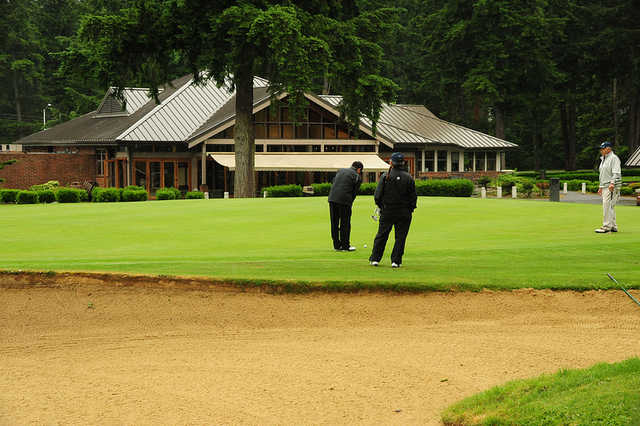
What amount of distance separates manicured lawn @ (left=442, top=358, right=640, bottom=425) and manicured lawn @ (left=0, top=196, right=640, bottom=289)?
3.76m

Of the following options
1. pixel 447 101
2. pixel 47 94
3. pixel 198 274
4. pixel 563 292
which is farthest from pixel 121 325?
pixel 47 94

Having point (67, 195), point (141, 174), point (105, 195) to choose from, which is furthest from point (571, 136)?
point (67, 195)

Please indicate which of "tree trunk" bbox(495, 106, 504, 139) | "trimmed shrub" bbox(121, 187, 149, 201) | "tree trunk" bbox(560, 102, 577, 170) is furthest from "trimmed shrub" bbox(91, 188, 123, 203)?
"tree trunk" bbox(560, 102, 577, 170)

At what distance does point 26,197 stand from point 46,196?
981mm

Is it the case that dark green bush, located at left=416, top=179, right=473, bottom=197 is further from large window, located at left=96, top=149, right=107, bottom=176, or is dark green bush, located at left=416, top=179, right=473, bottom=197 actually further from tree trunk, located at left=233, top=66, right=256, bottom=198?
large window, located at left=96, top=149, right=107, bottom=176

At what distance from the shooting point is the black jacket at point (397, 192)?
38.1ft

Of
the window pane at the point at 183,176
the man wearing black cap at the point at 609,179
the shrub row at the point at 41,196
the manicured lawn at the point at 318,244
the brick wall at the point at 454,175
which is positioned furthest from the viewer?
the brick wall at the point at 454,175

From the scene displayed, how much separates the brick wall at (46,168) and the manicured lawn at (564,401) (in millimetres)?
44363

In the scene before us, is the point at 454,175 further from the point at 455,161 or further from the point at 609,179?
the point at 609,179

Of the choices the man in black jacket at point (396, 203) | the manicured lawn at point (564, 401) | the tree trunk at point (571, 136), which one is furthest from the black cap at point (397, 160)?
the tree trunk at point (571, 136)

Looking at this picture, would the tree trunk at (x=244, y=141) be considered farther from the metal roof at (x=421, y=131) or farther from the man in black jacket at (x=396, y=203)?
the man in black jacket at (x=396, y=203)

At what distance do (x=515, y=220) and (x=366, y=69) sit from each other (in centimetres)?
1659

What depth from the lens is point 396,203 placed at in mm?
11641

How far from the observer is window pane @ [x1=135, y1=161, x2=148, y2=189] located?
4625cm
